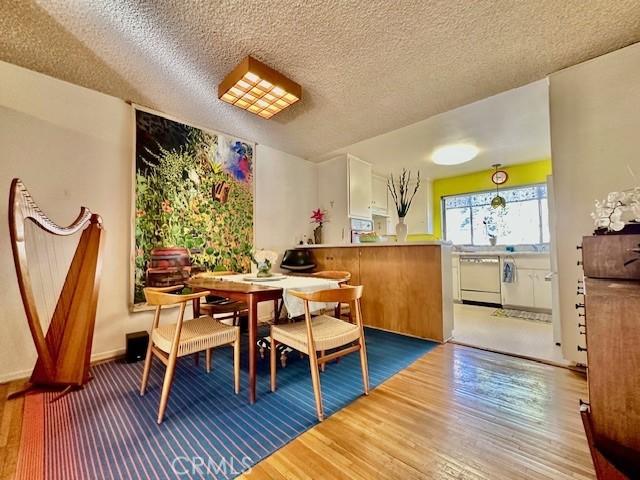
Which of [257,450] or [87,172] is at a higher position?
[87,172]

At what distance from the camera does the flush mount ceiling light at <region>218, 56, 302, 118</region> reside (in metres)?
1.98

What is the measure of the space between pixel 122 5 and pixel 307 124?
1875mm

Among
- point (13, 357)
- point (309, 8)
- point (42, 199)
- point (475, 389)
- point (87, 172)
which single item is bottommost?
point (475, 389)

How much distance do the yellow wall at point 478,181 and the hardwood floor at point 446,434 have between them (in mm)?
3623

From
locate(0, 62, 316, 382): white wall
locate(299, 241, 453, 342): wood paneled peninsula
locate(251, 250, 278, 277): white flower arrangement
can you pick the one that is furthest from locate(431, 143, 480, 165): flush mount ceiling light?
locate(0, 62, 316, 382): white wall

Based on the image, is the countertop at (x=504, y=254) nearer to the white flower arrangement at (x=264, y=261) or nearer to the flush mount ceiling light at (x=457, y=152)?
the flush mount ceiling light at (x=457, y=152)

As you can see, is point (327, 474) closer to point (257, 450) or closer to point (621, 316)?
point (257, 450)

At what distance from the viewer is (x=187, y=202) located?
9.40ft

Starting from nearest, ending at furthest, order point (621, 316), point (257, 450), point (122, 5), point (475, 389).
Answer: point (621, 316)
point (257, 450)
point (122, 5)
point (475, 389)

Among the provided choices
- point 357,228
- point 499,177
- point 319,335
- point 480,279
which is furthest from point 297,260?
point 499,177

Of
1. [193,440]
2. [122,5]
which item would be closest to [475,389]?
[193,440]

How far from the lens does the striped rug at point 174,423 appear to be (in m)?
1.16

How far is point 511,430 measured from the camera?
4.50ft

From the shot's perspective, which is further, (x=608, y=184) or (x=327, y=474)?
(x=608, y=184)
